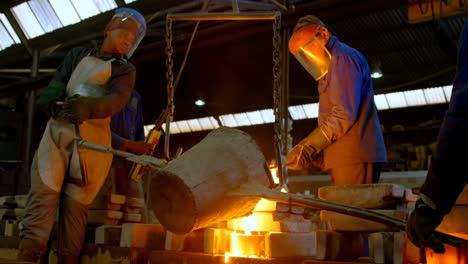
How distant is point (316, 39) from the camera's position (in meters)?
4.14

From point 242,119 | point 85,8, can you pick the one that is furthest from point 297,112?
point 85,8

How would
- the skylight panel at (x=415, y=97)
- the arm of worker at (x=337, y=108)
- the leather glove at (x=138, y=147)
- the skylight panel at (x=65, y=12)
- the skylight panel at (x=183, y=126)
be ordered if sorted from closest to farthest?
the arm of worker at (x=337, y=108) → the leather glove at (x=138, y=147) → the skylight panel at (x=65, y=12) → the skylight panel at (x=415, y=97) → the skylight panel at (x=183, y=126)

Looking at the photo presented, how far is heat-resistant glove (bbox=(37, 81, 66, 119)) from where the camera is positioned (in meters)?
3.72

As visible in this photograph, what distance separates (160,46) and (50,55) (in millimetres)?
4191

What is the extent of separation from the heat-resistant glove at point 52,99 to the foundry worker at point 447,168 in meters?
2.53

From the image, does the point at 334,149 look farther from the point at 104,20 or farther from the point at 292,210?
the point at 104,20

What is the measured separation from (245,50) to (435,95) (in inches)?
168

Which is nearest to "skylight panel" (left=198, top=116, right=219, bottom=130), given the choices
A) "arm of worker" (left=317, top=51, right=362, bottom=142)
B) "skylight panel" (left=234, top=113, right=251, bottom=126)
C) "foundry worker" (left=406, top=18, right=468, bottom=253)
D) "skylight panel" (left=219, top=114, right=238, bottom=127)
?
"skylight panel" (left=219, top=114, right=238, bottom=127)

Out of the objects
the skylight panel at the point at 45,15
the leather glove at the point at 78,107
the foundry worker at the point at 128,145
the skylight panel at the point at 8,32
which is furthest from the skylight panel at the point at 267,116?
the leather glove at the point at 78,107

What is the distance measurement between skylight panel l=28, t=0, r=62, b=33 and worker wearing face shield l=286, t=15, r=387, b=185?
8039 mm

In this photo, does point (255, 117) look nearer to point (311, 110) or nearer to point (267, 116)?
point (267, 116)

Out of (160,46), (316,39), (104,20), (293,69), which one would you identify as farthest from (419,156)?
(316,39)

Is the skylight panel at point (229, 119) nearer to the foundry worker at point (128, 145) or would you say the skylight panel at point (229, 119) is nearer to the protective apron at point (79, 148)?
the foundry worker at point (128, 145)

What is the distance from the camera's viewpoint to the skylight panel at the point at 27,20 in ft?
36.2
